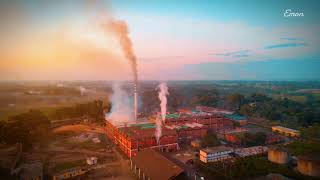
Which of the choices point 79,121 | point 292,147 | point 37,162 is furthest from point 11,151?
point 292,147

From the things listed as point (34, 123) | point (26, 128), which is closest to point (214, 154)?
point (26, 128)

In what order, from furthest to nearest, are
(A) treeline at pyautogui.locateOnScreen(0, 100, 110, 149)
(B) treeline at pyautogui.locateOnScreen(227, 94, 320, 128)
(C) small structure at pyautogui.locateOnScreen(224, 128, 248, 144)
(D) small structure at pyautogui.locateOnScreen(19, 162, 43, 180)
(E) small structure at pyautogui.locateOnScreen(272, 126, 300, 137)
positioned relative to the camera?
(B) treeline at pyautogui.locateOnScreen(227, 94, 320, 128)
(E) small structure at pyautogui.locateOnScreen(272, 126, 300, 137)
(C) small structure at pyautogui.locateOnScreen(224, 128, 248, 144)
(A) treeline at pyautogui.locateOnScreen(0, 100, 110, 149)
(D) small structure at pyautogui.locateOnScreen(19, 162, 43, 180)

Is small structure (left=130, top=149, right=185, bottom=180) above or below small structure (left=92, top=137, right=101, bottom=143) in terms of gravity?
above

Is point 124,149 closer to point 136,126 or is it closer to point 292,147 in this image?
point 136,126

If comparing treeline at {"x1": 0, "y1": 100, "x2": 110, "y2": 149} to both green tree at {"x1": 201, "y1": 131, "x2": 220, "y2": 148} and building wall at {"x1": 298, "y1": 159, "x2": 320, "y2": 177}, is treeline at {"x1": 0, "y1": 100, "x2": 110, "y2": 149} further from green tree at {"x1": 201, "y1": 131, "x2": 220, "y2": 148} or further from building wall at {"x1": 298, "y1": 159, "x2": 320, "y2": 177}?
building wall at {"x1": 298, "y1": 159, "x2": 320, "y2": 177}

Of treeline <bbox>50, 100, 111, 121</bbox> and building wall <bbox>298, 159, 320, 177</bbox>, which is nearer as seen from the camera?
building wall <bbox>298, 159, 320, 177</bbox>

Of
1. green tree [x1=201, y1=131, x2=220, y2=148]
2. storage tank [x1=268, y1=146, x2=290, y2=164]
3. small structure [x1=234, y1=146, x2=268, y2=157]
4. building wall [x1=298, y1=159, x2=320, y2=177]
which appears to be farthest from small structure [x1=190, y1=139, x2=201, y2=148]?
building wall [x1=298, y1=159, x2=320, y2=177]

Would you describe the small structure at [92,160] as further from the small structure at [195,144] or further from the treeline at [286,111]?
the treeline at [286,111]
